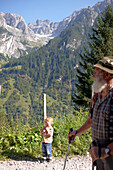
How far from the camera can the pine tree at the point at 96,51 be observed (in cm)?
2394

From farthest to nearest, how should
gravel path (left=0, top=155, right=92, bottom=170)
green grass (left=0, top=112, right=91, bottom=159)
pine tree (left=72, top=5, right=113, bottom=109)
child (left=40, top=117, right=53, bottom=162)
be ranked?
pine tree (left=72, top=5, right=113, bottom=109), green grass (left=0, top=112, right=91, bottom=159), child (left=40, top=117, right=53, bottom=162), gravel path (left=0, top=155, right=92, bottom=170)

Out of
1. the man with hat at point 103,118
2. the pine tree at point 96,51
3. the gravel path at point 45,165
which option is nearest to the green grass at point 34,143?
the gravel path at point 45,165

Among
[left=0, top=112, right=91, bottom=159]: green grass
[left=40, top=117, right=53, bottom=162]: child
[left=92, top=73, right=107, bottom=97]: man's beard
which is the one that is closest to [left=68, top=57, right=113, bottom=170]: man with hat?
[left=92, top=73, right=107, bottom=97]: man's beard

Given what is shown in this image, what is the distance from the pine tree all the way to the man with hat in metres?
21.4

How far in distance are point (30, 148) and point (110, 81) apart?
4024mm

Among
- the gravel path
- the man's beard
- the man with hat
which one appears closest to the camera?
the man with hat

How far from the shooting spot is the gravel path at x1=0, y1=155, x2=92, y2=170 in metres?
4.43

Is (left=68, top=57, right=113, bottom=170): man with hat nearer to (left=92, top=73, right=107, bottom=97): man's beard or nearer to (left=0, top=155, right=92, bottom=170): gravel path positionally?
(left=92, top=73, right=107, bottom=97): man's beard

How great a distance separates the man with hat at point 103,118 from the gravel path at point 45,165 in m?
2.93

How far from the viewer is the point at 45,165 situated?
4668 mm

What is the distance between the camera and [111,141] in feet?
5.46

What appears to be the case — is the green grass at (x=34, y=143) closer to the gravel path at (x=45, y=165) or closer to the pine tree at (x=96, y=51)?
the gravel path at (x=45, y=165)

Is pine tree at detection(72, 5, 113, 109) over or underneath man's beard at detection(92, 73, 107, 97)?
over

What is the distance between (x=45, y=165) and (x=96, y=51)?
21439 mm
